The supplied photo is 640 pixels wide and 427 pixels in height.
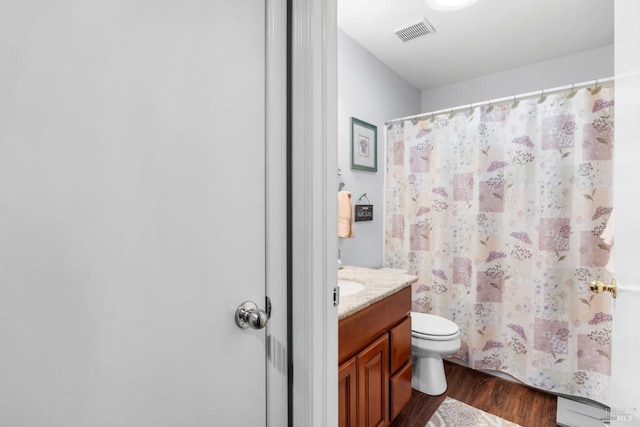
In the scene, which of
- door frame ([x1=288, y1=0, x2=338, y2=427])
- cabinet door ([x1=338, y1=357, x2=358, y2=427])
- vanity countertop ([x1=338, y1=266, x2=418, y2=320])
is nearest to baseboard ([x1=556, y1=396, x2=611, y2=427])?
vanity countertop ([x1=338, y1=266, x2=418, y2=320])

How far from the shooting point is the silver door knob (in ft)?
2.32

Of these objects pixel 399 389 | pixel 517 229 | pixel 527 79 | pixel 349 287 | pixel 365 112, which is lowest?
pixel 399 389

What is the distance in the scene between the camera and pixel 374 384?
→ 1.36 metres

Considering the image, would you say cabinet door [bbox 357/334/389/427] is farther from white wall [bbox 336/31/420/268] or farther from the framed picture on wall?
the framed picture on wall

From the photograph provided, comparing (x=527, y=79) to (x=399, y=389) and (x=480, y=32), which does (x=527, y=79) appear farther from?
(x=399, y=389)

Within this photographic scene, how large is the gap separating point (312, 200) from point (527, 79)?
2774mm

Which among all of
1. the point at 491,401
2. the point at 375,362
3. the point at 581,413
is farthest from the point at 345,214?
the point at 581,413

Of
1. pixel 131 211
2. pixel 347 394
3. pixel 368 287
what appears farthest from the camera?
pixel 368 287

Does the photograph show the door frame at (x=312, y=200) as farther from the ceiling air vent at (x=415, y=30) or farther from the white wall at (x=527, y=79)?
the white wall at (x=527, y=79)

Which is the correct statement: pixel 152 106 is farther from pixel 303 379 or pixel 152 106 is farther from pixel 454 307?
pixel 454 307

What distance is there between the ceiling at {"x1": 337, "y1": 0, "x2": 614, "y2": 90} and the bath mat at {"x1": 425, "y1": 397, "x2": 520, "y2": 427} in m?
2.40

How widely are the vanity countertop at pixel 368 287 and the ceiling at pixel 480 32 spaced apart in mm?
1596

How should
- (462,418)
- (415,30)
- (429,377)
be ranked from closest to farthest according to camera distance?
(462,418), (429,377), (415,30)

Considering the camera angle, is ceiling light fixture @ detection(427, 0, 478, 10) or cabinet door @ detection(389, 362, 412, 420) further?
ceiling light fixture @ detection(427, 0, 478, 10)
